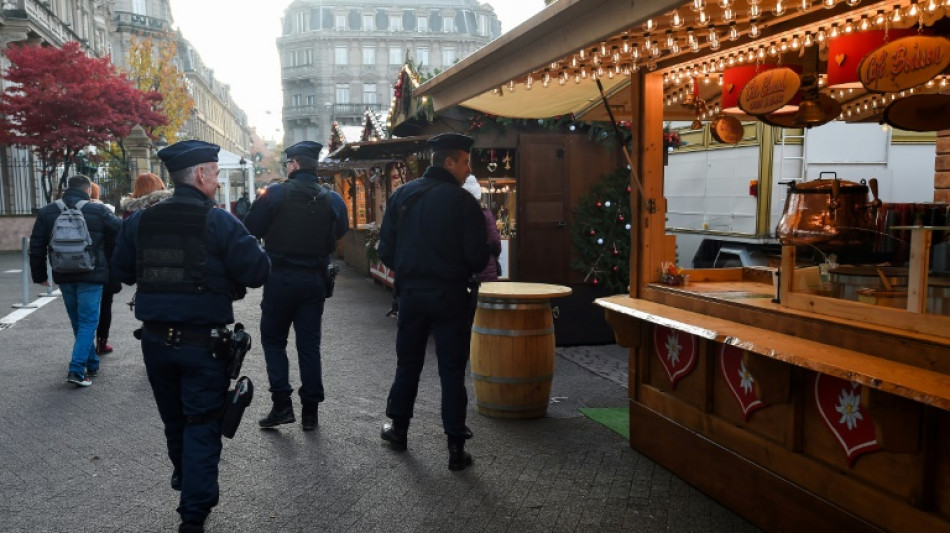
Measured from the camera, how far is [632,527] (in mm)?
3918

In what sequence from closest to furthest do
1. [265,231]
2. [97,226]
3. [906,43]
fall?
[906,43] < [265,231] < [97,226]

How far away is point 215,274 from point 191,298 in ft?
0.54

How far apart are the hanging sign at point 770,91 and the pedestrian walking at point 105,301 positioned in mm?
5455

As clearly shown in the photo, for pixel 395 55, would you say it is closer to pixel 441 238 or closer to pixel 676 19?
pixel 441 238

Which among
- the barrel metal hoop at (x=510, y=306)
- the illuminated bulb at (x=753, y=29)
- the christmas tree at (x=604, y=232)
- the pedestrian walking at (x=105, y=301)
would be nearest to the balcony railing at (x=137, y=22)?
the pedestrian walking at (x=105, y=301)

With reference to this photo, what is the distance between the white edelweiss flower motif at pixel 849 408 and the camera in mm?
3318

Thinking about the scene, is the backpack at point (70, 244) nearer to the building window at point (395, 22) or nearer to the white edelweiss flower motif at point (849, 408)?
the white edelweiss flower motif at point (849, 408)

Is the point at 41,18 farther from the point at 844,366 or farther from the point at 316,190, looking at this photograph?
the point at 844,366

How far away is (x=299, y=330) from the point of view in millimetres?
5539

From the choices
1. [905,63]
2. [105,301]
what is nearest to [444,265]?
[905,63]

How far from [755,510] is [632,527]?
24.3 inches

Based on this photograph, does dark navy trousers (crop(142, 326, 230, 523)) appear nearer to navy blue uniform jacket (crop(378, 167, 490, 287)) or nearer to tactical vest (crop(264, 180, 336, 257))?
navy blue uniform jacket (crop(378, 167, 490, 287))

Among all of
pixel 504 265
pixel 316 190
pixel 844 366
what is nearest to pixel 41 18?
pixel 504 265

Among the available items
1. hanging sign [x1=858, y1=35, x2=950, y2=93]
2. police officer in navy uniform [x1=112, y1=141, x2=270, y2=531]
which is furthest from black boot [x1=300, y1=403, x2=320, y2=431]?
hanging sign [x1=858, y1=35, x2=950, y2=93]
